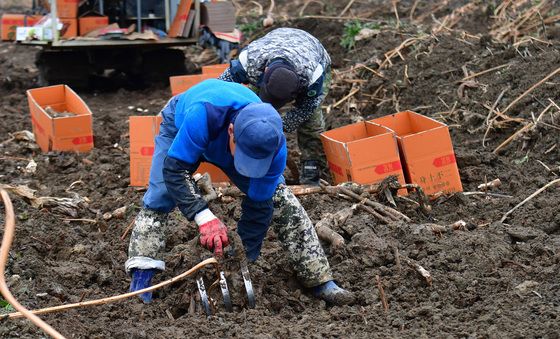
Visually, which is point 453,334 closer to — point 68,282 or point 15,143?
point 68,282

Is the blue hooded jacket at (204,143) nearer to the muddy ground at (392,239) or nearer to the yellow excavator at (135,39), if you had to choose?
the muddy ground at (392,239)

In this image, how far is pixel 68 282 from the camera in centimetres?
582

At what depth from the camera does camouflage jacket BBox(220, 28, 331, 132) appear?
6945mm

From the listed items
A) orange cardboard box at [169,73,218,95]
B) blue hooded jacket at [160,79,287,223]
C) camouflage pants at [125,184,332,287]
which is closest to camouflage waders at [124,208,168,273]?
camouflage pants at [125,184,332,287]

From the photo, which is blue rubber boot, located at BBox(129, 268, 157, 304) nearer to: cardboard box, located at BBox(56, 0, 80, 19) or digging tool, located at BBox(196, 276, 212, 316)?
digging tool, located at BBox(196, 276, 212, 316)

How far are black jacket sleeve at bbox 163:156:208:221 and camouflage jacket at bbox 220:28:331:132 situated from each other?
2.04 m

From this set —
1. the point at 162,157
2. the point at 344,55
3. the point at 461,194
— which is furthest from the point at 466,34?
the point at 162,157

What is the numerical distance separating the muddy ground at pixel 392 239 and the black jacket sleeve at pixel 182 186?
636 mm

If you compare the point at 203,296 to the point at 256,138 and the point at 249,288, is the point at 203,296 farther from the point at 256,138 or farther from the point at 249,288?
the point at 256,138

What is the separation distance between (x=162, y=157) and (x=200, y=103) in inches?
22.7

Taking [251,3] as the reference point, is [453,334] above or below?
above

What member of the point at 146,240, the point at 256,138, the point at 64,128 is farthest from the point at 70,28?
the point at 256,138

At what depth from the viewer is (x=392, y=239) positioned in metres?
6.29

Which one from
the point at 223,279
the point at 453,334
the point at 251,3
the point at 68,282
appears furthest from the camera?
the point at 251,3
